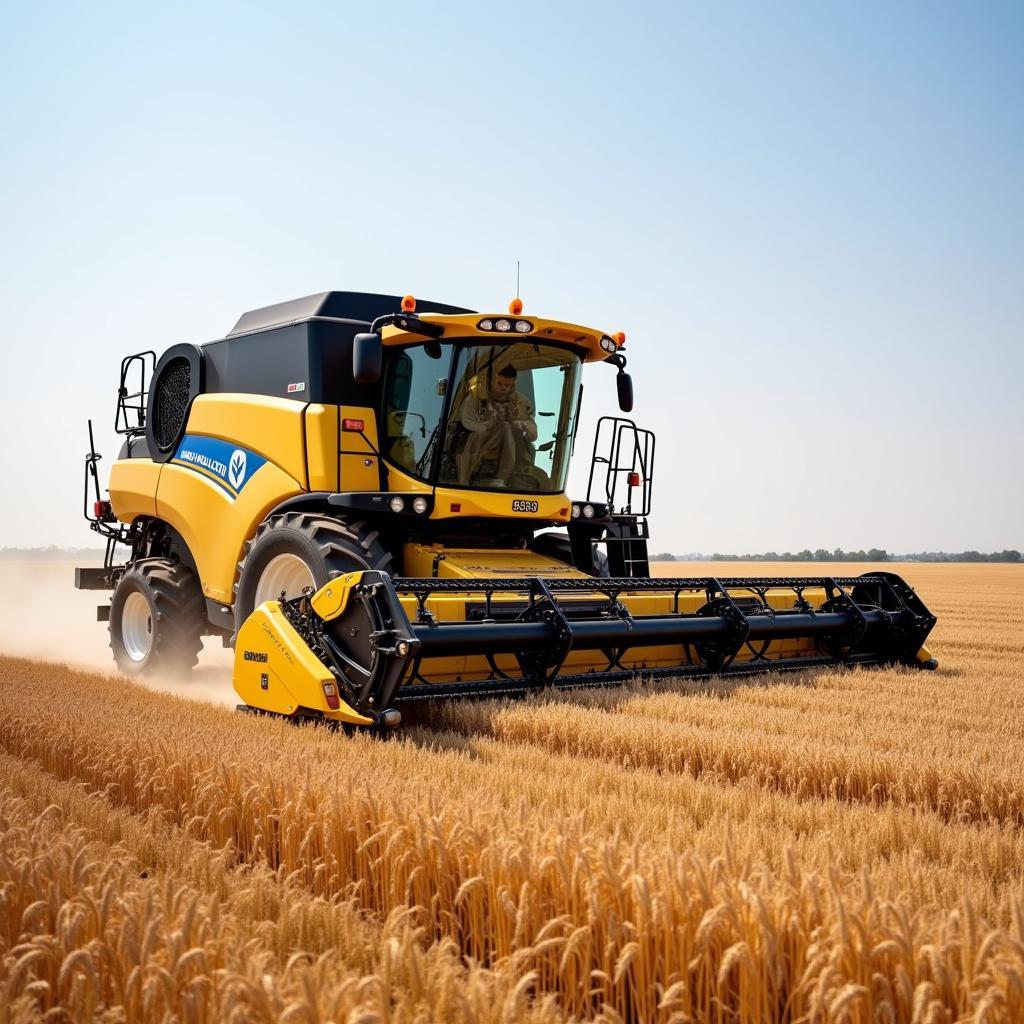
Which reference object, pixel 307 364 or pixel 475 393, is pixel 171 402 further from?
pixel 475 393

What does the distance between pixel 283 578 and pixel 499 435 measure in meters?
1.88

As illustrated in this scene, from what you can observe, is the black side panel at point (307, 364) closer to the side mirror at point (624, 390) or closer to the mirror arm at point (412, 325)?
the mirror arm at point (412, 325)

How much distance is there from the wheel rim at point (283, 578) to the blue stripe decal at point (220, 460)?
42.8 inches

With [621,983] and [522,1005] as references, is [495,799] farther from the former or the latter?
[522,1005]

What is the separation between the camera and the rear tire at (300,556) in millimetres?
6613

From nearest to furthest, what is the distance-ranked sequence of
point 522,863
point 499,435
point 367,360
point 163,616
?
point 522,863, point 367,360, point 499,435, point 163,616

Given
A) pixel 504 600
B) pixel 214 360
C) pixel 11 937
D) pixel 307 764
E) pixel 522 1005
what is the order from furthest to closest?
pixel 214 360, pixel 504 600, pixel 307 764, pixel 11 937, pixel 522 1005

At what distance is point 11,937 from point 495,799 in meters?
1.44

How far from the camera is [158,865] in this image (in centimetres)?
320

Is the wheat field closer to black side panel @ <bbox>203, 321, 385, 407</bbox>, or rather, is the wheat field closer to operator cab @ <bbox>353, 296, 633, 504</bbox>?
operator cab @ <bbox>353, 296, 633, 504</bbox>

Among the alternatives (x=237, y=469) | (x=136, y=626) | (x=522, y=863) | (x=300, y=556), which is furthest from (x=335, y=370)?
(x=522, y=863)

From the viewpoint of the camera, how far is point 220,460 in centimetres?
861

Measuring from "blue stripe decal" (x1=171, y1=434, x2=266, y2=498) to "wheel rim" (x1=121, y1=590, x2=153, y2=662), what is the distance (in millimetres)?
1341

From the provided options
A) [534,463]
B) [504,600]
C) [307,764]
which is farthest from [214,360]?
[307,764]
